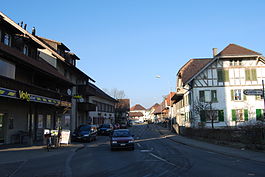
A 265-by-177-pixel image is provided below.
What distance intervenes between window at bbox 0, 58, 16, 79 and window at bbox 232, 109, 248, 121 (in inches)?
1146

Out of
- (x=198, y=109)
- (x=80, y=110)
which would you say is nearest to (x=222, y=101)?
(x=198, y=109)

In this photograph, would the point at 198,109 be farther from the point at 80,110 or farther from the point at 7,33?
the point at 7,33

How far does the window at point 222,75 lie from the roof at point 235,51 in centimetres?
239

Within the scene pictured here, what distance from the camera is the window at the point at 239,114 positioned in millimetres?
35625

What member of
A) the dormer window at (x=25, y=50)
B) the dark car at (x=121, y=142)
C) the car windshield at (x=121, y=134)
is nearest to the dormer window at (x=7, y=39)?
the dormer window at (x=25, y=50)

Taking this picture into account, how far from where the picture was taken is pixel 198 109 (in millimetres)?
32219

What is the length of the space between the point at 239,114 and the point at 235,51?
9.36 m

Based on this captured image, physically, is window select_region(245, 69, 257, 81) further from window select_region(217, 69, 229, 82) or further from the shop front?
the shop front

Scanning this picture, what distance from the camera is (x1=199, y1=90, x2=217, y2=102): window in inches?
1423

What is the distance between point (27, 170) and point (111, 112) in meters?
54.1

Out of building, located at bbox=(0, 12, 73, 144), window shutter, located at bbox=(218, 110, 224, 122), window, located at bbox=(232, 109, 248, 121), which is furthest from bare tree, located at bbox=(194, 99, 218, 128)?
building, located at bbox=(0, 12, 73, 144)

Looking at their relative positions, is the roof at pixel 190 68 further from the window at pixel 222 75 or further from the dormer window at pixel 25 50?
the dormer window at pixel 25 50

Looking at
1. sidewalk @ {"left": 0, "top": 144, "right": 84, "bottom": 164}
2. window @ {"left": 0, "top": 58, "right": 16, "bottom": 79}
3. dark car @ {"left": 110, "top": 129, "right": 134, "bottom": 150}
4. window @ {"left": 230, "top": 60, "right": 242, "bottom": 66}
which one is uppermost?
window @ {"left": 230, "top": 60, "right": 242, "bottom": 66}

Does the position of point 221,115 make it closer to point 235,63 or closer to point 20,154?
point 235,63
